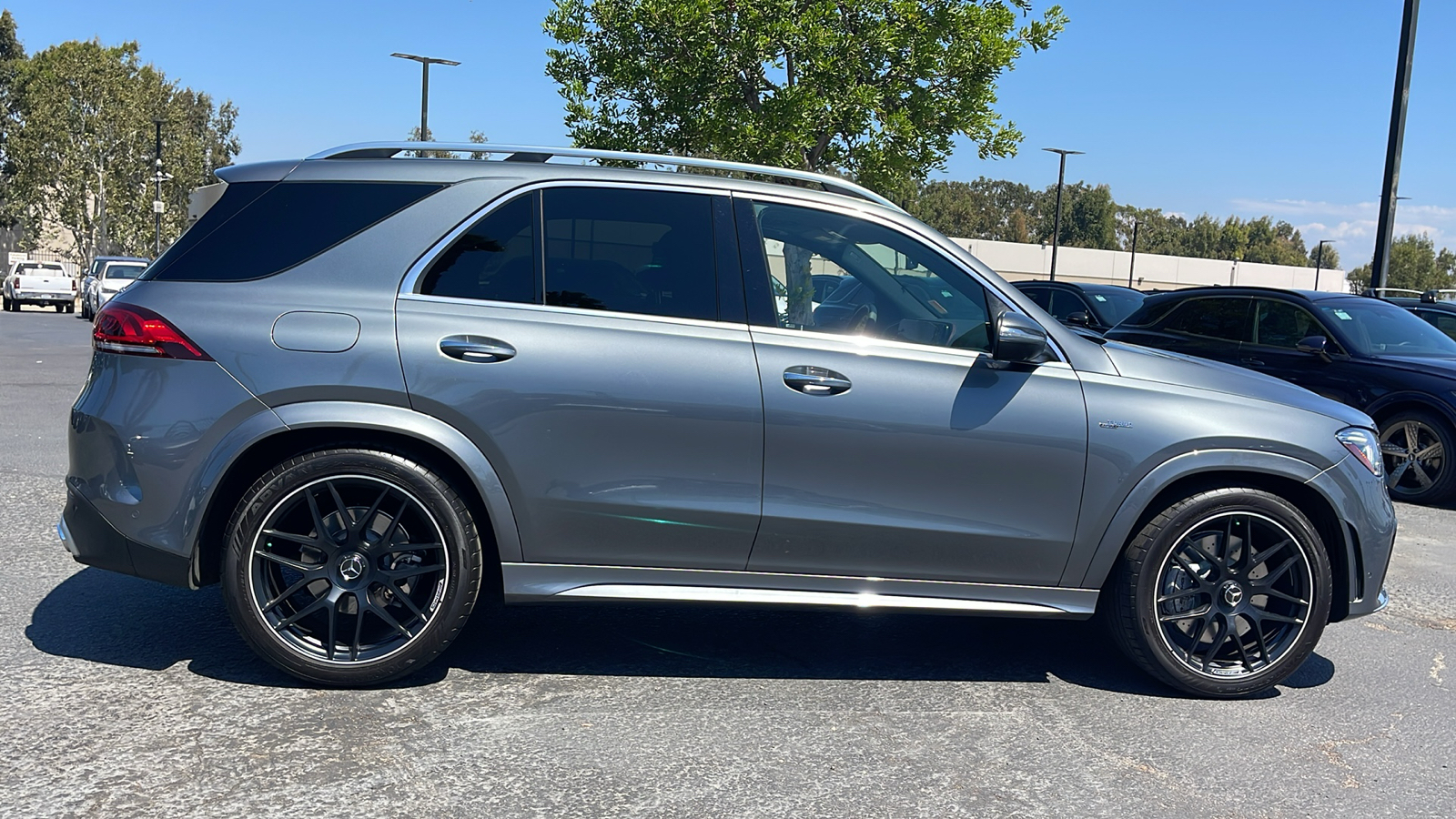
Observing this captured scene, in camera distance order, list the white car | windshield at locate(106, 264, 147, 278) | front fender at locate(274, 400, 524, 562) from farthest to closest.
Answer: windshield at locate(106, 264, 147, 278) < the white car < front fender at locate(274, 400, 524, 562)

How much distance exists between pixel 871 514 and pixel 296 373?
2.03 m

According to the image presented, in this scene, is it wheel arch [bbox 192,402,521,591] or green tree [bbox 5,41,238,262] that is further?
green tree [bbox 5,41,238,262]

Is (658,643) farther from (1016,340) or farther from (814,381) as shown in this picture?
(1016,340)

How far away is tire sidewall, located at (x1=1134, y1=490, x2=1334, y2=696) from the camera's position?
423 cm

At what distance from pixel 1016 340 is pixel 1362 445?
151cm

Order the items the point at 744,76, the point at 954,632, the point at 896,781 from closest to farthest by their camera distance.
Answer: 1. the point at 896,781
2. the point at 954,632
3. the point at 744,76

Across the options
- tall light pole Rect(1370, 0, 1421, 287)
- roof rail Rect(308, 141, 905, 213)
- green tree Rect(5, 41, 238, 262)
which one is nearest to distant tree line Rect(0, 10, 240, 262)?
green tree Rect(5, 41, 238, 262)

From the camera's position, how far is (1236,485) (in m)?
4.33

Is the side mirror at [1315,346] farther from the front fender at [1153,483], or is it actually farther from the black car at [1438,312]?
the front fender at [1153,483]

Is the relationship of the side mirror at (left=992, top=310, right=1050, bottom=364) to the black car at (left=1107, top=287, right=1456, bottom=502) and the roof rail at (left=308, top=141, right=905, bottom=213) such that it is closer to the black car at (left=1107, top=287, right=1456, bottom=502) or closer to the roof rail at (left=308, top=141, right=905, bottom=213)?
the roof rail at (left=308, top=141, right=905, bottom=213)

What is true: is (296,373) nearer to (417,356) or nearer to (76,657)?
(417,356)

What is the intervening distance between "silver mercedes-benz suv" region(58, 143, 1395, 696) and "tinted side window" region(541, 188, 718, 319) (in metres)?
0.01

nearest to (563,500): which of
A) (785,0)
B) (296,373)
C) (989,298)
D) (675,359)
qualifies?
(675,359)

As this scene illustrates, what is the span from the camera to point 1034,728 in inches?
154
